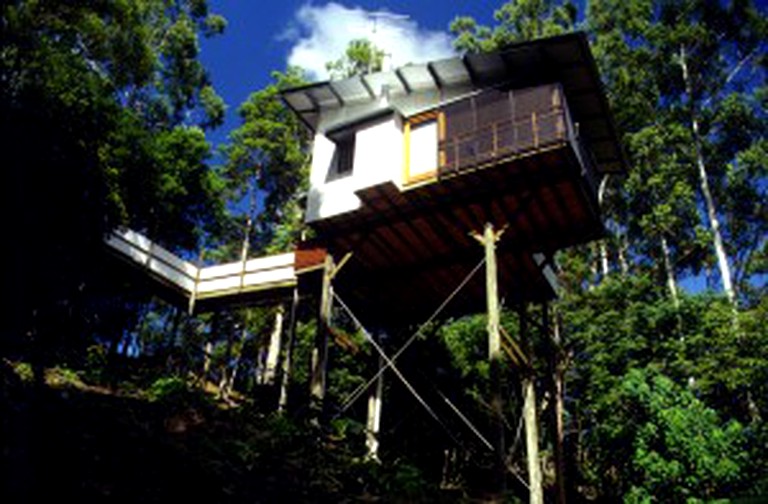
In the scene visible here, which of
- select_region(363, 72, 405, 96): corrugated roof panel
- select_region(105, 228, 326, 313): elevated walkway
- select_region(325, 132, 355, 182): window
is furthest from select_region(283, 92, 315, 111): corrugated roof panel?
select_region(105, 228, 326, 313): elevated walkway

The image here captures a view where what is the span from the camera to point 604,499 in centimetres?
2075

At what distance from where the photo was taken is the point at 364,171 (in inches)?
632

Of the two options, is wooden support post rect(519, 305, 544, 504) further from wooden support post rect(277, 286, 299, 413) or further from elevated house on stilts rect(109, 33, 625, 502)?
wooden support post rect(277, 286, 299, 413)

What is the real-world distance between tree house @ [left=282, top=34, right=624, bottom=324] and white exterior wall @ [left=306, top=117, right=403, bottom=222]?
0.03 metres

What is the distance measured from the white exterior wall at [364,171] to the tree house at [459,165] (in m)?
0.03

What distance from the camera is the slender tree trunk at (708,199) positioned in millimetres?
24797

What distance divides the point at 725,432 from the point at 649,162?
16662 mm

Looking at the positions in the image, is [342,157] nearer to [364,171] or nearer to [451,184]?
[364,171]

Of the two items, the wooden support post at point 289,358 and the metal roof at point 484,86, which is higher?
the metal roof at point 484,86

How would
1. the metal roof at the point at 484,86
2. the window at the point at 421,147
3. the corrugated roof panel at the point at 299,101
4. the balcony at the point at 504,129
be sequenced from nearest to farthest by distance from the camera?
the balcony at the point at 504,129, the metal roof at the point at 484,86, the window at the point at 421,147, the corrugated roof panel at the point at 299,101

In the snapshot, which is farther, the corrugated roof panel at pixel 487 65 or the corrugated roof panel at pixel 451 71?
the corrugated roof panel at pixel 451 71

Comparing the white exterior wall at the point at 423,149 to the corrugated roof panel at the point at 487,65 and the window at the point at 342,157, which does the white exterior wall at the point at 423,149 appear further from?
the window at the point at 342,157

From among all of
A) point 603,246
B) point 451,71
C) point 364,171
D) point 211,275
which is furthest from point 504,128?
point 603,246

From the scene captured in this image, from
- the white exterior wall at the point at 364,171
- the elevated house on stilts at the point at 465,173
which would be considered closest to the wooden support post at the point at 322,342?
the elevated house on stilts at the point at 465,173
